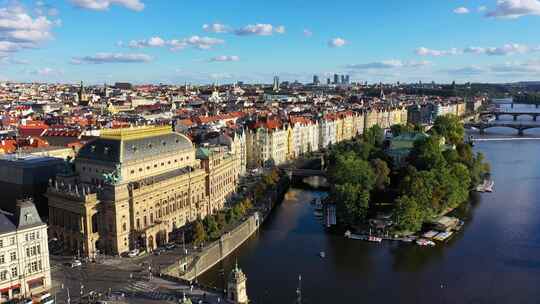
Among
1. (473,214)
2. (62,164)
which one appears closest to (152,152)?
(62,164)

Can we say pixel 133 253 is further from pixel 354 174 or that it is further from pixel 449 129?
→ pixel 449 129

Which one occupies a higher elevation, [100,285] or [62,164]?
[62,164]

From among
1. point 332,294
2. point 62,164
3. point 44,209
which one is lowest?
point 332,294

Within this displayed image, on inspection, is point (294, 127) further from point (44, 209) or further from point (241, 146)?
point (44, 209)

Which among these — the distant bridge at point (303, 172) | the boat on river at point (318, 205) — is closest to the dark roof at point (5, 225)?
the boat on river at point (318, 205)

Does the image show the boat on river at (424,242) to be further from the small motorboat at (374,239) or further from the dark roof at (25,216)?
the dark roof at (25,216)

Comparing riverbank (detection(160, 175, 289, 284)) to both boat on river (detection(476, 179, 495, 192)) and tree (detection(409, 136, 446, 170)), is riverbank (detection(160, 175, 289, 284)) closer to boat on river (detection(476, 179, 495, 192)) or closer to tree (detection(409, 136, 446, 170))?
tree (detection(409, 136, 446, 170))
